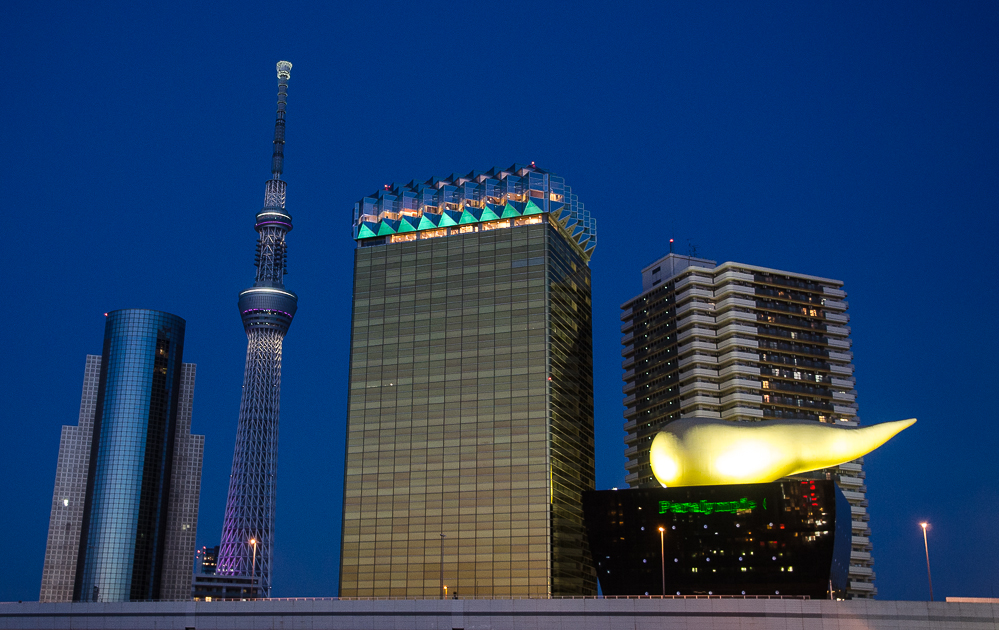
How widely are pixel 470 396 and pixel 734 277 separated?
5047 centimetres

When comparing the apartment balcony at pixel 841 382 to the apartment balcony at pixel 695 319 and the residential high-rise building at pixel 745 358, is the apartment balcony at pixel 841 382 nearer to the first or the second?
the residential high-rise building at pixel 745 358

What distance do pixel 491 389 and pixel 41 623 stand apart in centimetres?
5460

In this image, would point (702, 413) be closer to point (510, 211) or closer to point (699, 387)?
point (699, 387)

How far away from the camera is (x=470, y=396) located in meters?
124

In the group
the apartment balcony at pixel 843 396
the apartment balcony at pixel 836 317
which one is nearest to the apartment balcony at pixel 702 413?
the apartment balcony at pixel 843 396

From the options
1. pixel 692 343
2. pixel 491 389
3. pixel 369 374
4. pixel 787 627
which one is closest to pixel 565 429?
pixel 491 389

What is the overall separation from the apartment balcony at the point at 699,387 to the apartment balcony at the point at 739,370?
83.5 inches

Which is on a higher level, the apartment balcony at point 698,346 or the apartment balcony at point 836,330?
the apartment balcony at point 836,330

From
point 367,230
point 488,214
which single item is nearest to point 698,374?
point 488,214

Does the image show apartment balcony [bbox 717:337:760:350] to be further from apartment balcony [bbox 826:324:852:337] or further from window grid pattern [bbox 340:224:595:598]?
window grid pattern [bbox 340:224:595:598]

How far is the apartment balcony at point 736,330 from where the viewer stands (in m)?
150

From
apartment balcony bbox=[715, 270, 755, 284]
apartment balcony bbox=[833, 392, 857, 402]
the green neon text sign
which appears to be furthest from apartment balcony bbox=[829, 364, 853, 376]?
the green neon text sign

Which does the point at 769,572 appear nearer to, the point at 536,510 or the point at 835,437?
the point at 835,437

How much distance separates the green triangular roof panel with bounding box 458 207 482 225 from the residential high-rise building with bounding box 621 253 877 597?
37.6 metres
